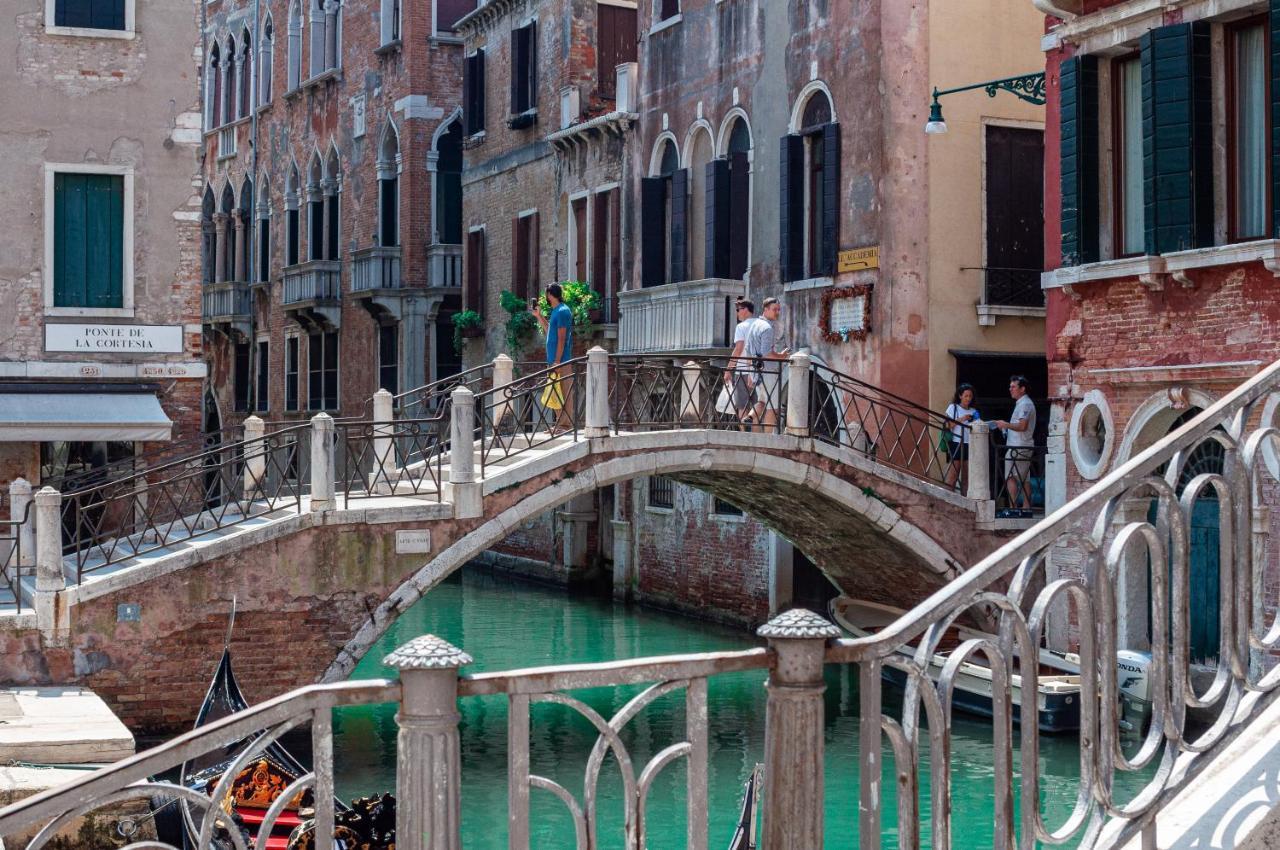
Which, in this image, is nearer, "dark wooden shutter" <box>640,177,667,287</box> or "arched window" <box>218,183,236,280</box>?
"dark wooden shutter" <box>640,177,667,287</box>

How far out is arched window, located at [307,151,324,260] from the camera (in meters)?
27.4

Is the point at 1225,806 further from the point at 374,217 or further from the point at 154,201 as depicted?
the point at 374,217

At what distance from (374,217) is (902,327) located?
40.4 ft

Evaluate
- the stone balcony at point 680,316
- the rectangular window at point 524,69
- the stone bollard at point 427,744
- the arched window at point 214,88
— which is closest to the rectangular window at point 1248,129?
the stone balcony at point 680,316

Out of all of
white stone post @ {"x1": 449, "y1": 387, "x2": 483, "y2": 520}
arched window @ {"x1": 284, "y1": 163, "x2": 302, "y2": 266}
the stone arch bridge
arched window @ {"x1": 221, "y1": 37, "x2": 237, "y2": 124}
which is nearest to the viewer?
the stone arch bridge

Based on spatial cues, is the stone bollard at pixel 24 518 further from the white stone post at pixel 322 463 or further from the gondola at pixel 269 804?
the white stone post at pixel 322 463

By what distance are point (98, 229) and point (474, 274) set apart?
9778mm

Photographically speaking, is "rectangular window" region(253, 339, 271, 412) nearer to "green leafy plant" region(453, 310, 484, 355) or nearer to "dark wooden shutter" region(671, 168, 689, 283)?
"green leafy plant" region(453, 310, 484, 355)

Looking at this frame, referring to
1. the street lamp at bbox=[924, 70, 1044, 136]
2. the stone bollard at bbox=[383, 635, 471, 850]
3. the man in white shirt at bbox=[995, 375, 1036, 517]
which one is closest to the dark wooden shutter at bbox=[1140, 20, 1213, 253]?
the street lamp at bbox=[924, 70, 1044, 136]

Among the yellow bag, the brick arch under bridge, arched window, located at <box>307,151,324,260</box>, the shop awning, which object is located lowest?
the brick arch under bridge

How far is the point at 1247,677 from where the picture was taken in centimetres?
345

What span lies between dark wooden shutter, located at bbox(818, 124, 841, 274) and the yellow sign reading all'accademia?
0.10 metres

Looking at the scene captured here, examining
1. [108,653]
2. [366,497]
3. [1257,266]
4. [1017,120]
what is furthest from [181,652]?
[1017,120]

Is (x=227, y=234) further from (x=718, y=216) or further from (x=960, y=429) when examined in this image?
(x=960, y=429)
